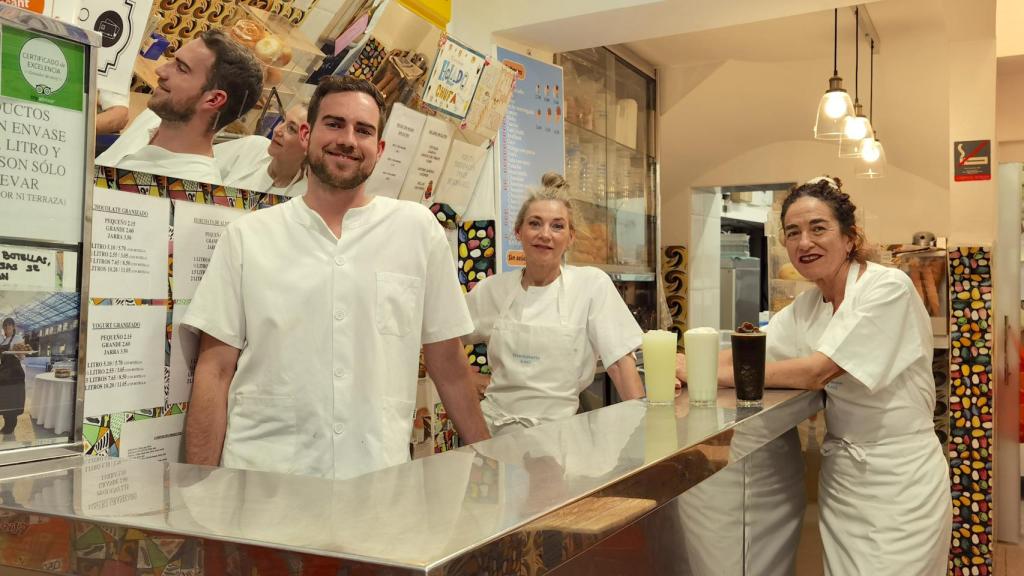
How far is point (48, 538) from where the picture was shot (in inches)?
37.4

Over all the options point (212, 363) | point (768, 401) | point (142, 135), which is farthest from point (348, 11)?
point (768, 401)

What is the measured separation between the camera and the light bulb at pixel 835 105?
448cm

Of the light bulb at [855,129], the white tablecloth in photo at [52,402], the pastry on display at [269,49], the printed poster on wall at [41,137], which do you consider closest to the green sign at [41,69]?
the printed poster on wall at [41,137]

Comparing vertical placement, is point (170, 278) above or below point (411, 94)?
below

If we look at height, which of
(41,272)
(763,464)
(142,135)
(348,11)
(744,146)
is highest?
(744,146)

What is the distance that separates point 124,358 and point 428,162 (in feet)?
4.08

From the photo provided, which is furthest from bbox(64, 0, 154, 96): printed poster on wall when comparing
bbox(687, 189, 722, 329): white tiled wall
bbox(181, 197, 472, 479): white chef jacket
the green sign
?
bbox(687, 189, 722, 329): white tiled wall

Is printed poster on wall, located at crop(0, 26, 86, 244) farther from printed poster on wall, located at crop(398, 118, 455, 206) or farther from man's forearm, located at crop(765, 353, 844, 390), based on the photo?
man's forearm, located at crop(765, 353, 844, 390)

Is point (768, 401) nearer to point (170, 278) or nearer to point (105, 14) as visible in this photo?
point (170, 278)

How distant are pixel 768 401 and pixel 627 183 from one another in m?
3.64

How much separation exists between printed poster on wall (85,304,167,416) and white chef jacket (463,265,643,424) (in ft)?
3.81

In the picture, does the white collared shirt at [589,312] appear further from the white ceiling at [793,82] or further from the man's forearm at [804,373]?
the white ceiling at [793,82]

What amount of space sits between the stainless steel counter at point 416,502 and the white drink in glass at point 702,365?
50 centimetres

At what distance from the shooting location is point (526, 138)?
11.6 ft
